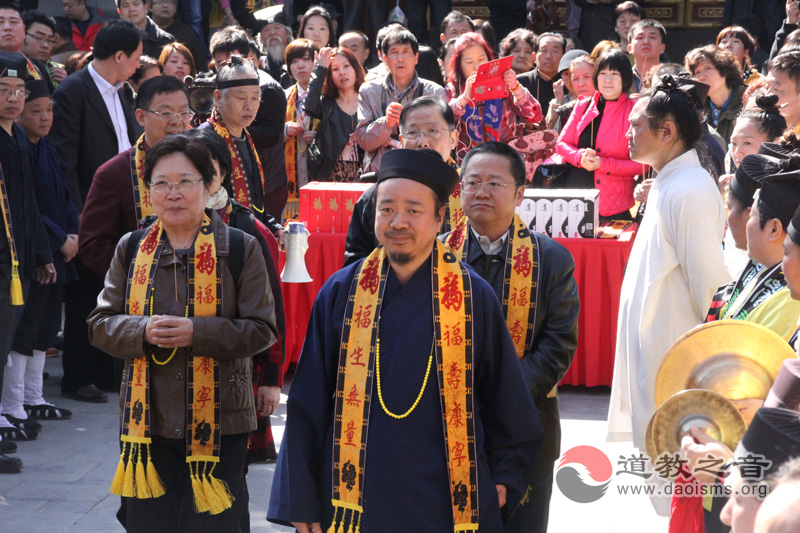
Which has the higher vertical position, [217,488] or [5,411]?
[217,488]

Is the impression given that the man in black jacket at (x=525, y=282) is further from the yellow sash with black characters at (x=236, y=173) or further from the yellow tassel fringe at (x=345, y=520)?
the yellow sash with black characters at (x=236, y=173)

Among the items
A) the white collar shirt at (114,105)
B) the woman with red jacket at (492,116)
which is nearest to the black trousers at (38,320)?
the white collar shirt at (114,105)

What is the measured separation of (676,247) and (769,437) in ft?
7.00

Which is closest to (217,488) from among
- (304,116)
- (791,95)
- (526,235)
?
(526,235)

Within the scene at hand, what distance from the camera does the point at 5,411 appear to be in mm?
5176

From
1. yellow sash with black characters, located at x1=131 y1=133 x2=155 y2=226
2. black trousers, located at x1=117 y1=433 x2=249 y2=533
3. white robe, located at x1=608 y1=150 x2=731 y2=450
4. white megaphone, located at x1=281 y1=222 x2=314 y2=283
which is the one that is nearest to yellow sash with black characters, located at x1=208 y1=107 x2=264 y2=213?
white megaphone, located at x1=281 y1=222 x2=314 y2=283

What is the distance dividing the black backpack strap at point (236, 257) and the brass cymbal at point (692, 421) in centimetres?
150

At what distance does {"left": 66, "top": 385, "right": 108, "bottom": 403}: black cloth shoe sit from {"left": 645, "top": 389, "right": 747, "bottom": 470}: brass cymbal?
4225 mm

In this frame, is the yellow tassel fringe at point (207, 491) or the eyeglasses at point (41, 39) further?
the eyeglasses at point (41, 39)

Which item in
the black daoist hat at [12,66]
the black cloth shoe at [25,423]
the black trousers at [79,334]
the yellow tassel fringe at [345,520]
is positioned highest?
the black daoist hat at [12,66]

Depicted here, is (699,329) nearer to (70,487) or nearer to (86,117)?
(70,487)

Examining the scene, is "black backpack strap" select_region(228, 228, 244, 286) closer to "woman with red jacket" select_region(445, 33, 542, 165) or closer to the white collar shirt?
the white collar shirt

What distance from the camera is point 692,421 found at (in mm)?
2242

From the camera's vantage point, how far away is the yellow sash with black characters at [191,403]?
9.93 feet
